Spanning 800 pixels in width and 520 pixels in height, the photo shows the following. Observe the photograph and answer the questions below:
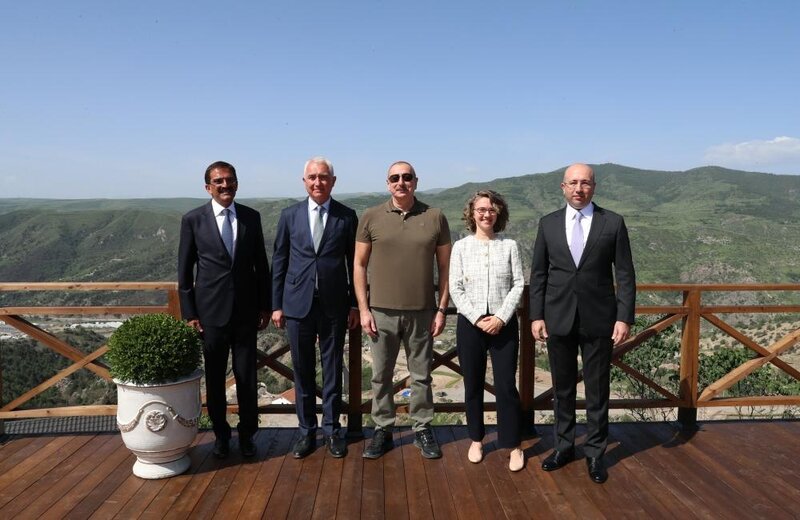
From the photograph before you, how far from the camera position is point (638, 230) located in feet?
241

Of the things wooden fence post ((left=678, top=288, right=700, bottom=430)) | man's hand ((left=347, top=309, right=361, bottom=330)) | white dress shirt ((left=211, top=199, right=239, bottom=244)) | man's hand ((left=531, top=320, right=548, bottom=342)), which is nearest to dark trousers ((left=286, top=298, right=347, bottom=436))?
man's hand ((left=347, top=309, right=361, bottom=330))

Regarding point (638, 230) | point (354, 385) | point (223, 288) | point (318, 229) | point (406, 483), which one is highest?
point (318, 229)

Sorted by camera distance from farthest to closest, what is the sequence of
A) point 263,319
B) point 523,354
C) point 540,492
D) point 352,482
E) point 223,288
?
point 523,354
point 263,319
point 223,288
point 352,482
point 540,492

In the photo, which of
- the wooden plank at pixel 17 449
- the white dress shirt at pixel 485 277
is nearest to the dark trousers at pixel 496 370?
the white dress shirt at pixel 485 277

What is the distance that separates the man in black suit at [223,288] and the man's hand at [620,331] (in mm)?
2255

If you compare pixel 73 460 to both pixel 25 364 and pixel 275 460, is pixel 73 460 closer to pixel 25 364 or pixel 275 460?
pixel 275 460

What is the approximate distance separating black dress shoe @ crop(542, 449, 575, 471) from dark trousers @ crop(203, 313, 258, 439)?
1.94 m

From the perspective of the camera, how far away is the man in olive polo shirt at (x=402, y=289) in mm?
3297

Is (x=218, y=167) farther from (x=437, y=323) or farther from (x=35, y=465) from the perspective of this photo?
(x=35, y=465)

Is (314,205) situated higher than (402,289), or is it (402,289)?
(314,205)

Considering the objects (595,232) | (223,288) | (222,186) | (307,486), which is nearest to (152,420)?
(223,288)

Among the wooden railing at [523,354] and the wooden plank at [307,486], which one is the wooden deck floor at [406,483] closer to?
the wooden plank at [307,486]

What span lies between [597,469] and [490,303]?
1217mm

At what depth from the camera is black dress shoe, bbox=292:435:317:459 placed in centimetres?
347
